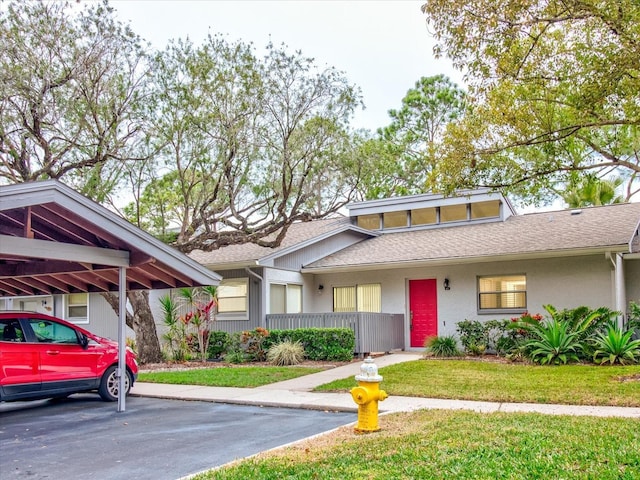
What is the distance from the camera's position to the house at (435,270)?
16969 millimetres

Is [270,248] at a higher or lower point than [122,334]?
higher

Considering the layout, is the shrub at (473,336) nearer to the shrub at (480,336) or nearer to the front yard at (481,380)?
the shrub at (480,336)

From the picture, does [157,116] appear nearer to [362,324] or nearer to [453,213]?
[362,324]

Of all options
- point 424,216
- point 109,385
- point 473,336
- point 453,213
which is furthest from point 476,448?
point 424,216

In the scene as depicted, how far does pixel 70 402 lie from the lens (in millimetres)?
11344

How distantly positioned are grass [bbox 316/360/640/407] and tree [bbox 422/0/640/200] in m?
4.65

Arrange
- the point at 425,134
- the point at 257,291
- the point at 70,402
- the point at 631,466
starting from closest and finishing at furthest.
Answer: the point at 631,466, the point at 70,402, the point at 257,291, the point at 425,134

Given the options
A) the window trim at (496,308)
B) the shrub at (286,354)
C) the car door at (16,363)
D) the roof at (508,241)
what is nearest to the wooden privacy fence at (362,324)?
the shrub at (286,354)

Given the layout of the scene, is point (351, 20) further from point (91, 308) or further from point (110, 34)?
point (91, 308)

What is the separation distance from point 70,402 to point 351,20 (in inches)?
455

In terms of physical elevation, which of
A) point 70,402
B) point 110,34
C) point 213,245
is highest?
point 110,34

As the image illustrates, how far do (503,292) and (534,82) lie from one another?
22.7 feet

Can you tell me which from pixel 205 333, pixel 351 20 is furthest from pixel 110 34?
pixel 205 333

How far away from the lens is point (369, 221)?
25.1 meters
